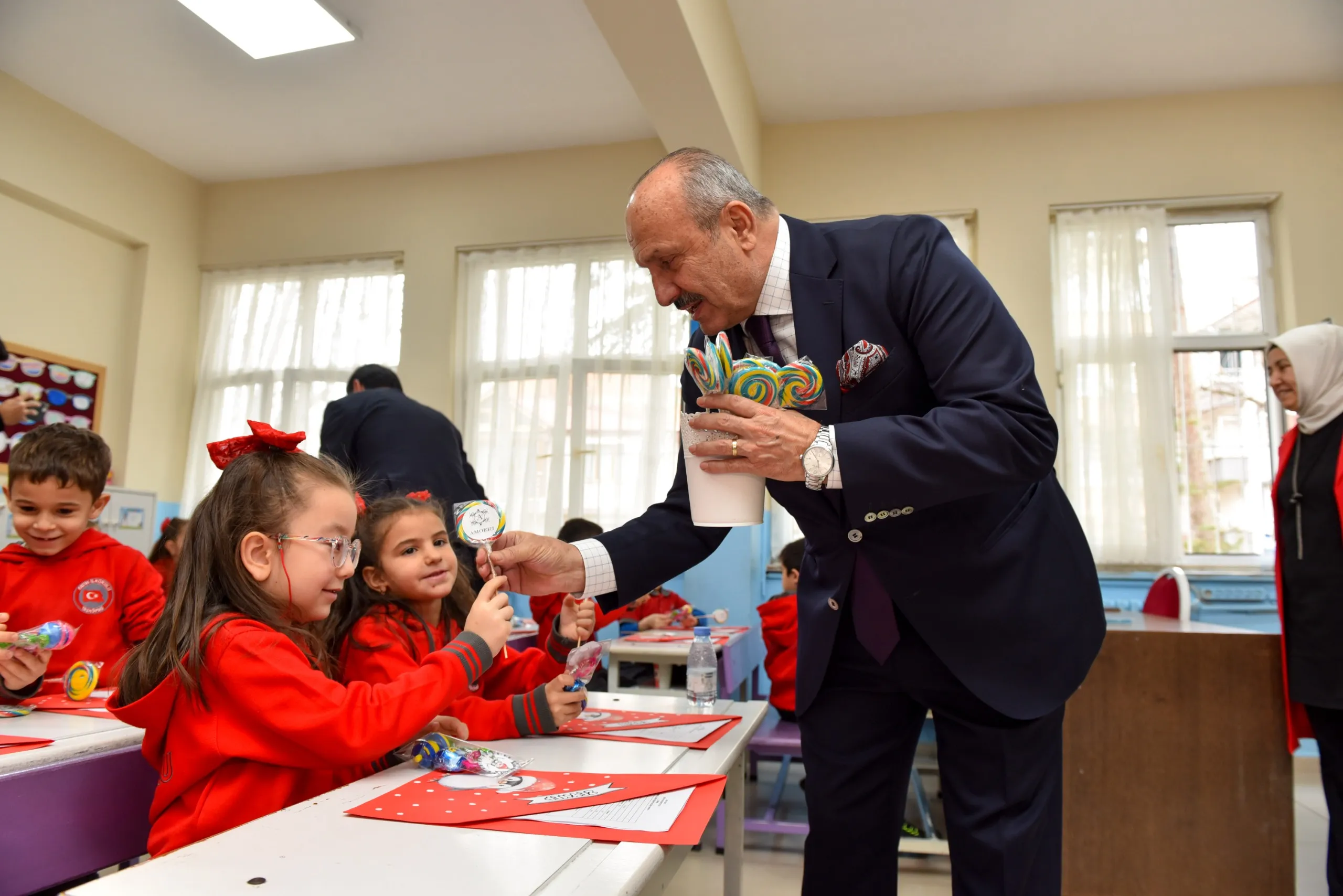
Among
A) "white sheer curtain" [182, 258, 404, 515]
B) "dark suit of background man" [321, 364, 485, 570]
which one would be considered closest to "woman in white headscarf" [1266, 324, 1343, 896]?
"dark suit of background man" [321, 364, 485, 570]

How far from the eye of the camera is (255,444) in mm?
1566

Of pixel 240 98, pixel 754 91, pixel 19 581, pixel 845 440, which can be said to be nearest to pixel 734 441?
pixel 845 440

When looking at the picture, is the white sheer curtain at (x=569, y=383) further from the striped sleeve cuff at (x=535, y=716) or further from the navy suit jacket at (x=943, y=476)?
the navy suit jacket at (x=943, y=476)

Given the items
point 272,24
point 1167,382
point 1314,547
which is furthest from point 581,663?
point 1167,382

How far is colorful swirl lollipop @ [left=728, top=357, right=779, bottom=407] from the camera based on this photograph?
3.94 feet

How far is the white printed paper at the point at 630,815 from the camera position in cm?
102

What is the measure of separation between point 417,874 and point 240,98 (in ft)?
19.6

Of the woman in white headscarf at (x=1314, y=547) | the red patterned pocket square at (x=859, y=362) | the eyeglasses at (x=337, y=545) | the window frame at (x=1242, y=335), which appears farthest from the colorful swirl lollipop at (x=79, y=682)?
the window frame at (x=1242, y=335)

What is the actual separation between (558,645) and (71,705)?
90 centimetres

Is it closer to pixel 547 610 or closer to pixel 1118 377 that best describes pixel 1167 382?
pixel 1118 377

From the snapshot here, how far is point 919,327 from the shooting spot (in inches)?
51.8

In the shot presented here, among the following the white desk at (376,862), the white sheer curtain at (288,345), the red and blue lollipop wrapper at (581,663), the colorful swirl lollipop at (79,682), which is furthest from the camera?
the white sheer curtain at (288,345)

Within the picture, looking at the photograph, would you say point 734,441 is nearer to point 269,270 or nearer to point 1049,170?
point 1049,170

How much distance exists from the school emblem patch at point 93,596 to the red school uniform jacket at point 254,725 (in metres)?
1.15
